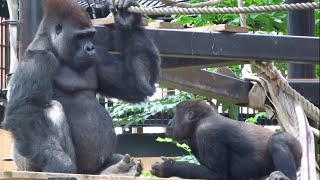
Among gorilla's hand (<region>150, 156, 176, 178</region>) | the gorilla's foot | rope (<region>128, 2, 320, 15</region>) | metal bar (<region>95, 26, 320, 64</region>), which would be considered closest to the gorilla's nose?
metal bar (<region>95, 26, 320, 64</region>)

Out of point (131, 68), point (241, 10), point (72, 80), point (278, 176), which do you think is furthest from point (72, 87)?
point (278, 176)

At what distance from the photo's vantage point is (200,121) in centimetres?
615

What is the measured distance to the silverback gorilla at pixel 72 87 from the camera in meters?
4.93

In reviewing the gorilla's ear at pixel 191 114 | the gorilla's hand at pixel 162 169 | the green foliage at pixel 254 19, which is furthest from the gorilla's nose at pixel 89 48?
the green foliage at pixel 254 19

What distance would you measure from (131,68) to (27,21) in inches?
30.5

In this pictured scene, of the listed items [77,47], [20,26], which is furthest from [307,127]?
[20,26]

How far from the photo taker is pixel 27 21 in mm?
5145

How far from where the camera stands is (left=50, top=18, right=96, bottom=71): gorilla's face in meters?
5.27

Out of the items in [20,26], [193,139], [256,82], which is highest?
[20,26]

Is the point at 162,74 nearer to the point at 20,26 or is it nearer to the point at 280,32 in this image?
the point at 20,26

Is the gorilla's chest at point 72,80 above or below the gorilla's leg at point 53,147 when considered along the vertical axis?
above

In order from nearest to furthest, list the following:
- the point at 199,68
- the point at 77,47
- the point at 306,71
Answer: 1. the point at 77,47
2. the point at 199,68
3. the point at 306,71

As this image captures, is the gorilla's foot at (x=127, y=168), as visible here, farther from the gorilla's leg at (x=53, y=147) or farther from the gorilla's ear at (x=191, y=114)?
the gorilla's ear at (x=191, y=114)

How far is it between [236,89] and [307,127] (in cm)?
62
